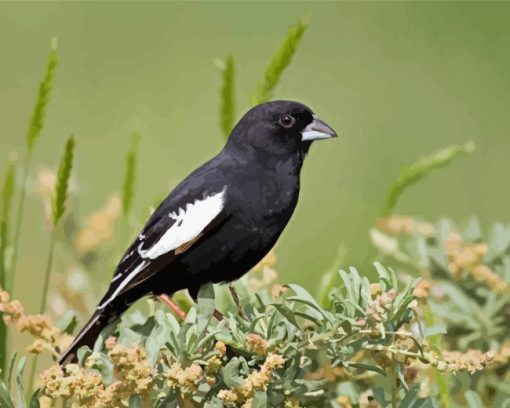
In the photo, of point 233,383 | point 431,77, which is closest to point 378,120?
point 431,77

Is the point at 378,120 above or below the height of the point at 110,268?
above

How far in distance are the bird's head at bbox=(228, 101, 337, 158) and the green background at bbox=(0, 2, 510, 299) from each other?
1.33m

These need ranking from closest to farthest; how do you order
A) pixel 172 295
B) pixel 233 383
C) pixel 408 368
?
pixel 233 383 < pixel 408 368 < pixel 172 295

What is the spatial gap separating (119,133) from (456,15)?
8.43 feet

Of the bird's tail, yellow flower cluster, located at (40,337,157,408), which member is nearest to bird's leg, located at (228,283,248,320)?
the bird's tail

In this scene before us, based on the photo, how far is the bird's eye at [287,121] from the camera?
3.30 metres

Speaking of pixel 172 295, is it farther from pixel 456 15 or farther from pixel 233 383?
pixel 456 15

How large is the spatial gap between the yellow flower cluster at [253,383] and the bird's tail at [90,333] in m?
0.49

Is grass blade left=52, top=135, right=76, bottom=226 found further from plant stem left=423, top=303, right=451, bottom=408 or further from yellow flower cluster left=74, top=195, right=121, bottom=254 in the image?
plant stem left=423, top=303, right=451, bottom=408

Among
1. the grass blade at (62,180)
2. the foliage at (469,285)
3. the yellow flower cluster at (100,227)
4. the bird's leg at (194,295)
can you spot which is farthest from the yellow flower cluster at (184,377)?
the yellow flower cluster at (100,227)

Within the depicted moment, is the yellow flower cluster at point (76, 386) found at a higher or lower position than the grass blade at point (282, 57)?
lower

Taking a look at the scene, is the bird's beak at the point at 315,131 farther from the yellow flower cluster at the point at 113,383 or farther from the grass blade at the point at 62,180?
the yellow flower cluster at the point at 113,383

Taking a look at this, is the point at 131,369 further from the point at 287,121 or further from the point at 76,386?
the point at 287,121

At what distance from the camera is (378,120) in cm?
656
